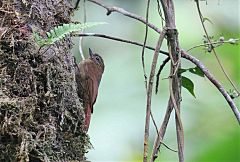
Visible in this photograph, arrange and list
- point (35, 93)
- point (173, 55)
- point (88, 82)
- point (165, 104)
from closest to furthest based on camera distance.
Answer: point (35, 93), point (173, 55), point (88, 82), point (165, 104)

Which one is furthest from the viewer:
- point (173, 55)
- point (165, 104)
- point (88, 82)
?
point (165, 104)

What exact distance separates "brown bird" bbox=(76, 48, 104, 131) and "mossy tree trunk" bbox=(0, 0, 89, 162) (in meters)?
0.18

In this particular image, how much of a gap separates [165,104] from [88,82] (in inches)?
38.1

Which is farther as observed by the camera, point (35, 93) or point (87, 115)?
point (87, 115)

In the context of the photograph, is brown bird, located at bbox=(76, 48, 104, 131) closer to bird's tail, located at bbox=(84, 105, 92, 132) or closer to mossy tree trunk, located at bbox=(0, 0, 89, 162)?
bird's tail, located at bbox=(84, 105, 92, 132)

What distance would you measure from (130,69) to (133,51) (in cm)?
38

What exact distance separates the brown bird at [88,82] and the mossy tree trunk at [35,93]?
176mm

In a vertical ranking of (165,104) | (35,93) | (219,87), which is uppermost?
(165,104)

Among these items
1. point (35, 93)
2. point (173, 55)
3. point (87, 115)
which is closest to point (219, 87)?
point (173, 55)

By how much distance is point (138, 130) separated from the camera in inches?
121

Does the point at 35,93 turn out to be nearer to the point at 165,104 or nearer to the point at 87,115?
the point at 87,115

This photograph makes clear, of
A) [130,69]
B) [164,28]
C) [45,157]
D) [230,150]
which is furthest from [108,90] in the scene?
[45,157]

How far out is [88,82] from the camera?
2092 mm

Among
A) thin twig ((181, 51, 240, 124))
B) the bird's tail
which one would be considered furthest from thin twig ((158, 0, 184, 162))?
the bird's tail
